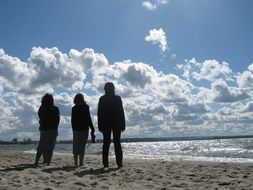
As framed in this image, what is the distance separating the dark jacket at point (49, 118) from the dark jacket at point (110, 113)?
1367 millimetres

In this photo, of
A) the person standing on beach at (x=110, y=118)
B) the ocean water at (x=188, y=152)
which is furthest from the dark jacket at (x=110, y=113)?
the ocean water at (x=188, y=152)

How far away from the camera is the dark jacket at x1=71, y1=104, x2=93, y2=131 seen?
1030cm

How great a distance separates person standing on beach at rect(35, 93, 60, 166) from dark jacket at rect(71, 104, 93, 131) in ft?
1.46

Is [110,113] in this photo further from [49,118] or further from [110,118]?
[49,118]

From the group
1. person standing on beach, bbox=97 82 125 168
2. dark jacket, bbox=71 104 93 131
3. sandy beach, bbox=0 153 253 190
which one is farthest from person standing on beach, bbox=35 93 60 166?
sandy beach, bbox=0 153 253 190

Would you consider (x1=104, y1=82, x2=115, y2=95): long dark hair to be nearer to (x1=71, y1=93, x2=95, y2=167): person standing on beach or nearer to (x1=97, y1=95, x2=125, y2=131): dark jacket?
(x1=97, y1=95, x2=125, y2=131): dark jacket

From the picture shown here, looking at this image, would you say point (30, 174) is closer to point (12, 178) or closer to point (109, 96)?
point (12, 178)

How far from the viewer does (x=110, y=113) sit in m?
9.48

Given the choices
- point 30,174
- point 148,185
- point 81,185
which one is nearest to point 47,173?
point 30,174

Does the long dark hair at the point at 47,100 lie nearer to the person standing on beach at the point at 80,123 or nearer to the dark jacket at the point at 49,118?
the dark jacket at the point at 49,118

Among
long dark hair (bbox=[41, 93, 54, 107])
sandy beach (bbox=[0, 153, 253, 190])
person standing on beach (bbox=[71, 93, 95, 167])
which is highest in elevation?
long dark hair (bbox=[41, 93, 54, 107])

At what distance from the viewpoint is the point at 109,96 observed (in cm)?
Answer: 957

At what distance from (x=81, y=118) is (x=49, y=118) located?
0.79 m

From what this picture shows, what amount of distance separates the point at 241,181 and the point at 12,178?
12.4 ft
